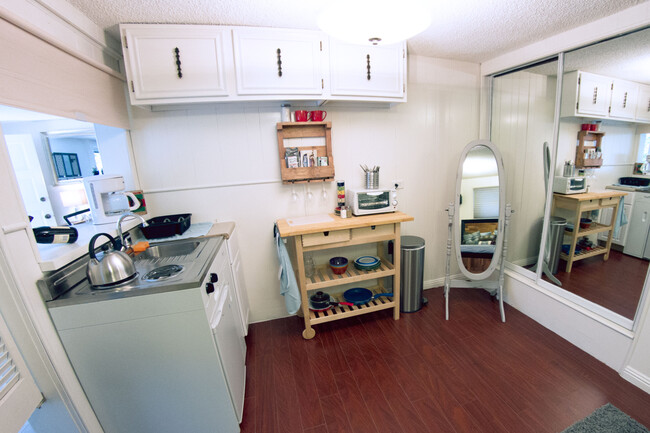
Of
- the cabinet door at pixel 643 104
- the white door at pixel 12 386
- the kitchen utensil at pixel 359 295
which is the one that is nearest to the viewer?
the white door at pixel 12 386

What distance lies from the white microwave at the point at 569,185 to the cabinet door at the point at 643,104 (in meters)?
0.48

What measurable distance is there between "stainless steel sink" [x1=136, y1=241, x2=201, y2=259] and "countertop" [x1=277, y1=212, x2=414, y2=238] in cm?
61

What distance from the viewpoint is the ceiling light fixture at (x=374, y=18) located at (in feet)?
3.00

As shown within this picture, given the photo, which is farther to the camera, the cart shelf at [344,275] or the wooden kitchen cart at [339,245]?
the cart shelf at [344,275]

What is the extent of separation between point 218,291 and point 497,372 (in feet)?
6.35

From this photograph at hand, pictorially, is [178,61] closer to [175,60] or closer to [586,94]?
[175,60]

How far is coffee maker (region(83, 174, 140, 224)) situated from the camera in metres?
1.48

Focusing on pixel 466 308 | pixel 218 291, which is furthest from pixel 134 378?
pixel 466 308

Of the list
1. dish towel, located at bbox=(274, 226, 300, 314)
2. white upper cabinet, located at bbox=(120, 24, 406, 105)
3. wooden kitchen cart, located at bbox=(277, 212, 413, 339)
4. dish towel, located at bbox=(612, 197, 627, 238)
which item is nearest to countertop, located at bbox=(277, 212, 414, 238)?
wooden kitchen cart, located at bbox=(277, 212, 413, 339)

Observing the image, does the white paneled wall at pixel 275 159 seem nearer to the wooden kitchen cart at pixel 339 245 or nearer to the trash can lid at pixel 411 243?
the trash can lid at pixel 411 243

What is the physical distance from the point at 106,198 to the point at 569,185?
11.1ft

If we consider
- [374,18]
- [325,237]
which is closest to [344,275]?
[325,237]

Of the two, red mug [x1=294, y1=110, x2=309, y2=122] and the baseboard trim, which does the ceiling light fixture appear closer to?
red mug [x1=294, y1=110, x2=309, y2=122]

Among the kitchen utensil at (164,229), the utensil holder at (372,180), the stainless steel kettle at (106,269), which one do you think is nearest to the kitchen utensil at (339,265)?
the utensil holder at (372,180)
